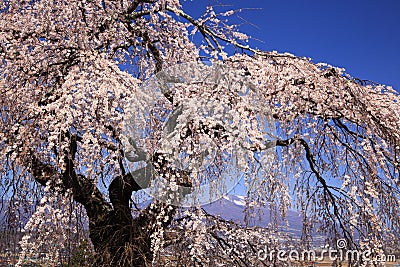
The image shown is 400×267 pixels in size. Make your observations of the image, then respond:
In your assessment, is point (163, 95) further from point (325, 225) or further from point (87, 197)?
point (325, 225)

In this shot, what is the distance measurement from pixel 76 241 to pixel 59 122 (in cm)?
104

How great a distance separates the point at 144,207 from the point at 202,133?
4.94ft

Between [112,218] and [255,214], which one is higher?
[255,214]

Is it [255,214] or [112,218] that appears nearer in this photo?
[112,218]

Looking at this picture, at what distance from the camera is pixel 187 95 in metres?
3.64

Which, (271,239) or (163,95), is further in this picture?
(271,239)

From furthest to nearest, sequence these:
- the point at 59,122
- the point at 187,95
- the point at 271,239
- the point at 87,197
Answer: the point at 271,239
the point at 87,197
the point at 187,95
the point at 59,122

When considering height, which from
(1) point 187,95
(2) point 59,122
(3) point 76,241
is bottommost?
(3) point 76,241

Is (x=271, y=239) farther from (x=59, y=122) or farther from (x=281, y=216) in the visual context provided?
(x=59, y=122)

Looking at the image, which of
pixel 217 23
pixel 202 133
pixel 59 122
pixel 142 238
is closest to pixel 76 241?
pixel 142 238

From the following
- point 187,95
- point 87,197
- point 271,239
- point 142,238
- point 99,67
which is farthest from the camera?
point 271,239

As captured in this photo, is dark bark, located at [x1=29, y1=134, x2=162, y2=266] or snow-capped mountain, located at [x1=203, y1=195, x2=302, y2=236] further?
snow-capped mountain, located at [x1=203, y1=195, x2=302, y2=236]

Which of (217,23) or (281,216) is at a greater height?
(217,23)

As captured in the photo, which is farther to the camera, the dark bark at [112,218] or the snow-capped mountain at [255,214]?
the snow-capped mountain at [255,214]
